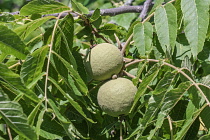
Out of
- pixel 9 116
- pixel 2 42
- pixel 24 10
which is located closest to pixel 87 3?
pixel 24 10

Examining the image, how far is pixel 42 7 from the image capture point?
1818mm

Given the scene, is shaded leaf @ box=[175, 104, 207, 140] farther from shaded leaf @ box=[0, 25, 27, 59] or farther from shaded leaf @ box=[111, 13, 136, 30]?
shaded leaf @ box=[111, 13, 136, 30]

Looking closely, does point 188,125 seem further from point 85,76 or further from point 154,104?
point 85,76

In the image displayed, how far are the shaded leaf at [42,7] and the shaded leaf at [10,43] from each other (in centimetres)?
31

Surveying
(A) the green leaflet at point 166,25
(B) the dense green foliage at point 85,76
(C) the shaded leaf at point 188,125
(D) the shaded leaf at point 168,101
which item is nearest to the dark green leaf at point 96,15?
(B) the dense green foliage at point 85,76

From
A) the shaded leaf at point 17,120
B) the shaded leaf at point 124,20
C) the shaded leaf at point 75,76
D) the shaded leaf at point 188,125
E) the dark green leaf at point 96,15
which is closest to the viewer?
the shaded leaf at point 17,120

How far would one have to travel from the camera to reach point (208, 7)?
1.66m

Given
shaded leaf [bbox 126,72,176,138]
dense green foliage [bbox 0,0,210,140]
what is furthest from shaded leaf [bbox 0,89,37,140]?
shaded leaf [bbox 126,72,176,138]

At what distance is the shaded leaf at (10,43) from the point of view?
5.02 ft

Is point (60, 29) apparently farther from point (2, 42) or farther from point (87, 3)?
point (87, 3)

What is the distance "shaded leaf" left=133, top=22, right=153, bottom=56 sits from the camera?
6.00ft

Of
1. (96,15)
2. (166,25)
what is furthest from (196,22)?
(96,15)

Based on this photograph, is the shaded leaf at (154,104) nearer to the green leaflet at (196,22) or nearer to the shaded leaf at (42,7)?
the green leaflet at (196,22)

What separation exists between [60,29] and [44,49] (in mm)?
124
